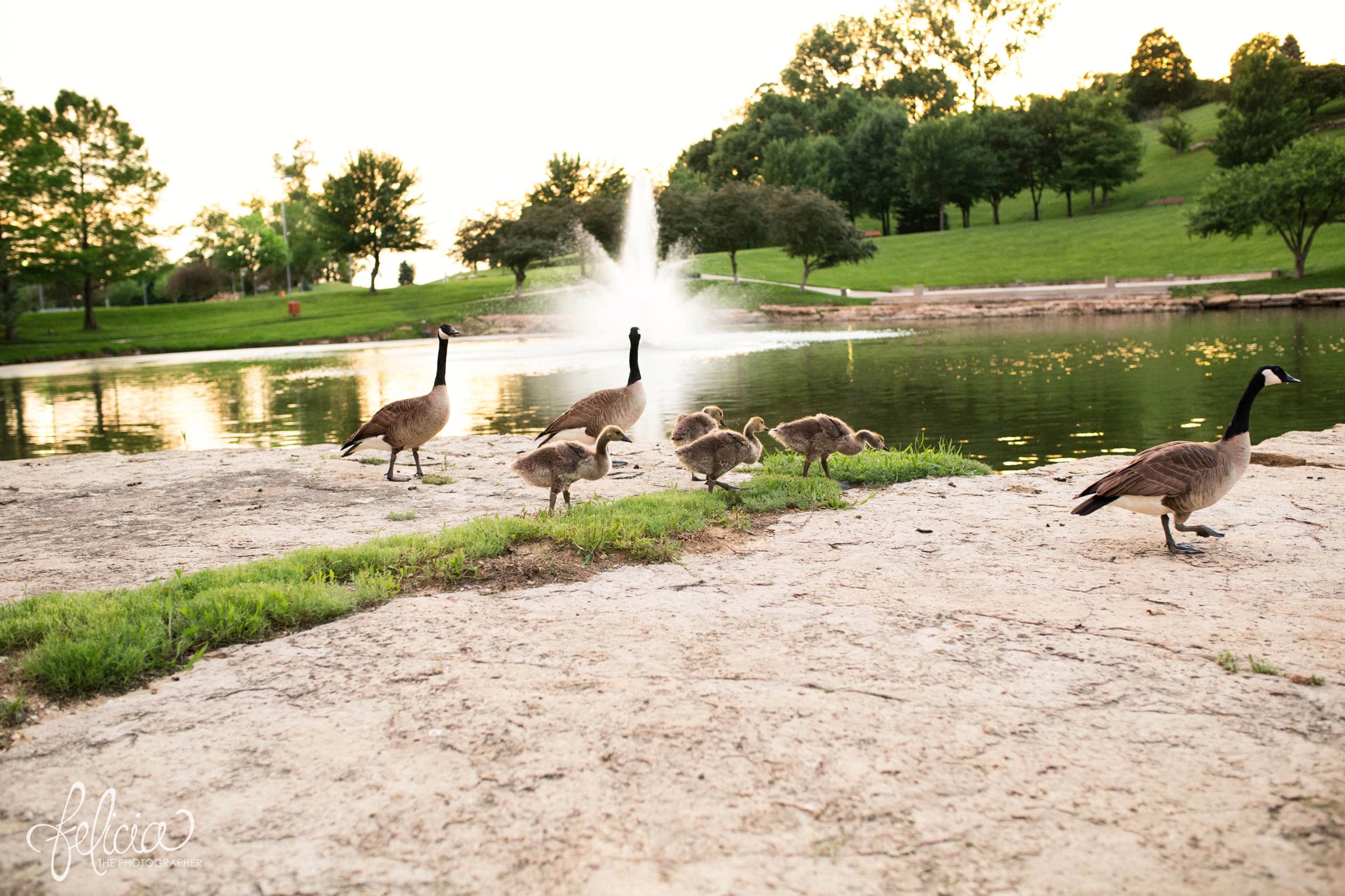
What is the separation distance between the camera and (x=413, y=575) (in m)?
Result: 6.91

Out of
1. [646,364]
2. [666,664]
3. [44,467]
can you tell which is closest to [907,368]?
[646,364]

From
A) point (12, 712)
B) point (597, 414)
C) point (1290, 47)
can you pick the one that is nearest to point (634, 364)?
point (597, 414)

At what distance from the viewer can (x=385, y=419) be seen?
11.6 meters

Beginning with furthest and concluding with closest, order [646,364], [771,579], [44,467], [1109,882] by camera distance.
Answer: [646,364] → [44,467] → [771,579] → [1109,882]

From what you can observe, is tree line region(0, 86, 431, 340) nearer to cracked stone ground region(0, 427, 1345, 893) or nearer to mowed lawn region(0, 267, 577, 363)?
mowed lawn region(0, 267, 577, 363)

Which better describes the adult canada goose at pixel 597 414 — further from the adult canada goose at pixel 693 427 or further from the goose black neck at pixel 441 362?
the goose black neck at pixel 441 362

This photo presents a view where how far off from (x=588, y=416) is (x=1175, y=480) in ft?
21.7

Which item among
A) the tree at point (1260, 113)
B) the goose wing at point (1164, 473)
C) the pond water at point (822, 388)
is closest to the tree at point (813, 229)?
the pond water at point (822, 388)

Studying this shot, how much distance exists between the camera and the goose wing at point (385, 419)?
11641 mm

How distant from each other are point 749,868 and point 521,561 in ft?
13.5

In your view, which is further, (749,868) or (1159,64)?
(1159,64)

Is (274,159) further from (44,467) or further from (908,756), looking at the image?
(908,756)

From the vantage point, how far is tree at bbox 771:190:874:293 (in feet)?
215

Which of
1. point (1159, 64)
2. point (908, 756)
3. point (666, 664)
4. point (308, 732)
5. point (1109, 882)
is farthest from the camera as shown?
point (1159, 64)
